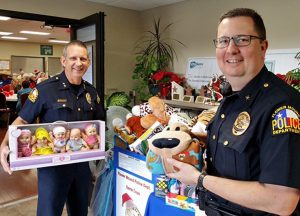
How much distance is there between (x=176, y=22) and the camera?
430cm

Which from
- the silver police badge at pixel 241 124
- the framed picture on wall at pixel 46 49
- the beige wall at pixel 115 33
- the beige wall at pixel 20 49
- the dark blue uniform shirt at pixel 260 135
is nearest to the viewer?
the dark blue uniform shirt at pixel 260 135

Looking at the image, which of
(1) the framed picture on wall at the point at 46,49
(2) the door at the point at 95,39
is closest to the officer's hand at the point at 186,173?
(2) the door at the point at 95,39

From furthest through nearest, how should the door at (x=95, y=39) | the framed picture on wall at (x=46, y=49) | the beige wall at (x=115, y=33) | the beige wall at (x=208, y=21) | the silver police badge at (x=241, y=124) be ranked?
the framed picture on wall at (x=46, y=49), the beige wall at (x=115, y=33), the door at (x=95, y=39), the beige wall at (x=208, y=21), the silver police badge at (x=241, y=124)

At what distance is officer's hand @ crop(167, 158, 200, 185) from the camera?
104cm

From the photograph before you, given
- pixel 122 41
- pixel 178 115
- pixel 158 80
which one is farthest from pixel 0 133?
pixel 178 115

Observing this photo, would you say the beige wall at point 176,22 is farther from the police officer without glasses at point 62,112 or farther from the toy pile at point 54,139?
the toy pile at point 54,139

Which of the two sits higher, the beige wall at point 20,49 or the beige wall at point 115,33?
Answer: the beige wall at point 20,49

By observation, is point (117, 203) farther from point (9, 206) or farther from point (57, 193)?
point (9, 206)

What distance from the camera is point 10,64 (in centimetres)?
1278

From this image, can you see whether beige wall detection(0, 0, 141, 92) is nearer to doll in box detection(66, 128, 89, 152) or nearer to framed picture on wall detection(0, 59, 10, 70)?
doll in box detection(66, 128, 89, 152)

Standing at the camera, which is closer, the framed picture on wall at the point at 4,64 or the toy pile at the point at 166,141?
the toy pile at the point at 166,141

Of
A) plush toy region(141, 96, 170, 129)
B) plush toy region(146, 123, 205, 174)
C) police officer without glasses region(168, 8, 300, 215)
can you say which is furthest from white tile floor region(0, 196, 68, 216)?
police officer without glasses region(168, 8, 300, 215)

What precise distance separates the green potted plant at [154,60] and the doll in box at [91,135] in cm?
241

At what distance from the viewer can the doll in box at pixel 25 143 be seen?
5.35ft
